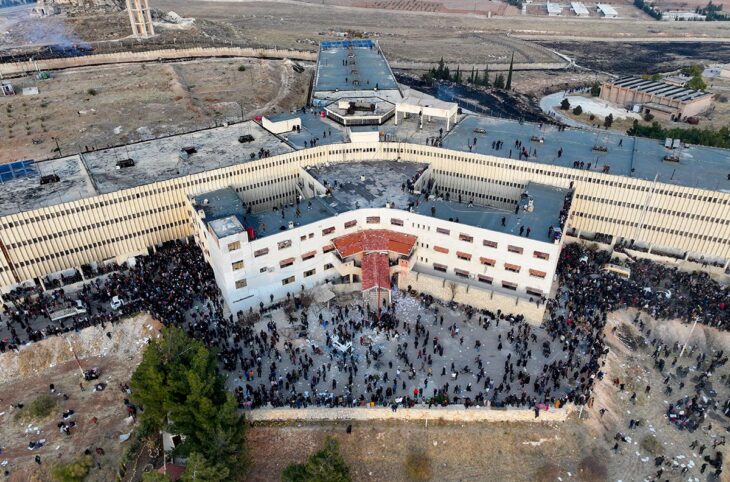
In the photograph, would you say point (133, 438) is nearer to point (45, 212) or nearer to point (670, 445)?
point (45, 212)

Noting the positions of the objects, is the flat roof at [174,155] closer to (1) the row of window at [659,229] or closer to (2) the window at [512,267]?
(2) the window at [512,267]

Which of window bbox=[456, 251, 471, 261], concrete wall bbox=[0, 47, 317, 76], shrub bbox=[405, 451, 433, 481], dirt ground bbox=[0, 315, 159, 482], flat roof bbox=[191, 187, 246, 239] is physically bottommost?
shrub bbox=[405, 451, 433, 481]

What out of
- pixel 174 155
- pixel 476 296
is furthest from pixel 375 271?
pixel 174 155

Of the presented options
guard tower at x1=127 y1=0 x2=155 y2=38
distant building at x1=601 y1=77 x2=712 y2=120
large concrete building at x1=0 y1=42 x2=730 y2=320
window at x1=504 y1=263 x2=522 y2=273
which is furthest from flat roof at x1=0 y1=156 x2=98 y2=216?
distant building at x1=601 y1=77 x2=712 y2=120

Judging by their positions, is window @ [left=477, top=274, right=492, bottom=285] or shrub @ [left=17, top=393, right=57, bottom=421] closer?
shrub @ [left=17, top=393, right=57, bottom=421]

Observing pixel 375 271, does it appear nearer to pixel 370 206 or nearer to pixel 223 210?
pixel 370 206

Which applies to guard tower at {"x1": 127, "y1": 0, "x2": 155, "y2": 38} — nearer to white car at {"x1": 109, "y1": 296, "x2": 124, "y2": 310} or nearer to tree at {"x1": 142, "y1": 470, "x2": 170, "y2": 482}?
white car at {"x1": 109, "y1": 296, "x2": 124, "y2": 310}
